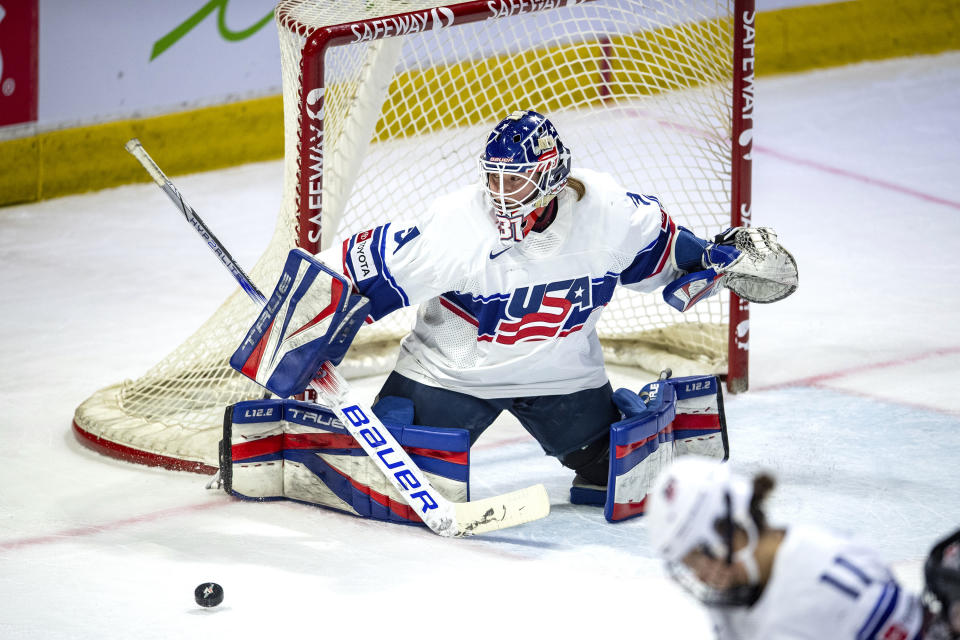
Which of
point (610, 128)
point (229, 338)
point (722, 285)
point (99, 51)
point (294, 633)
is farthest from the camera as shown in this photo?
point (99, 51)

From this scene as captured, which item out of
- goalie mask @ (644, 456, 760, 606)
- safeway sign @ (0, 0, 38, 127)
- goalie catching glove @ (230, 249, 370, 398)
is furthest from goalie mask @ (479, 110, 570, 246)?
safeway sign @ (0, 0, 38, 127)

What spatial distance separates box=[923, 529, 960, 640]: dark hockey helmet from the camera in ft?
6.10

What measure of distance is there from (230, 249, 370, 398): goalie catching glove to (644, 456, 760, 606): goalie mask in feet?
4.78

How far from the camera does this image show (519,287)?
321 centimetres

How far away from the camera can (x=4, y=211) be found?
6160mm

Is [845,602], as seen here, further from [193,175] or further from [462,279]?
[193,175]

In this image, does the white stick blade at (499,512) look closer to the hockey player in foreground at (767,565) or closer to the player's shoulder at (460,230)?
the player's shoulder at (460,230)

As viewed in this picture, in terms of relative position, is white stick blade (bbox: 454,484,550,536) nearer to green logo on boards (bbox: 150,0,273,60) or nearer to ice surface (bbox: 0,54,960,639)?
ice surface (bbox: 0,54,960,639)

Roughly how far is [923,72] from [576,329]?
5.42 m

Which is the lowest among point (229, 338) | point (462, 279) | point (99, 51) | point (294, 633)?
point (294, 633)

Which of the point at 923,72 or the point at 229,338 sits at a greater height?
the point at 923,72

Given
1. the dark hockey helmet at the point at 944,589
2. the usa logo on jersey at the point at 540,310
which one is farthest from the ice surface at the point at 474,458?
the dark hockey helmet at the point at 944,589

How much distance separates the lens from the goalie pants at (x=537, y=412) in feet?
11.1

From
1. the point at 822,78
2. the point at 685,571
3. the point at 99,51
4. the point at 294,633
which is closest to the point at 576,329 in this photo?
the point at 294,633
